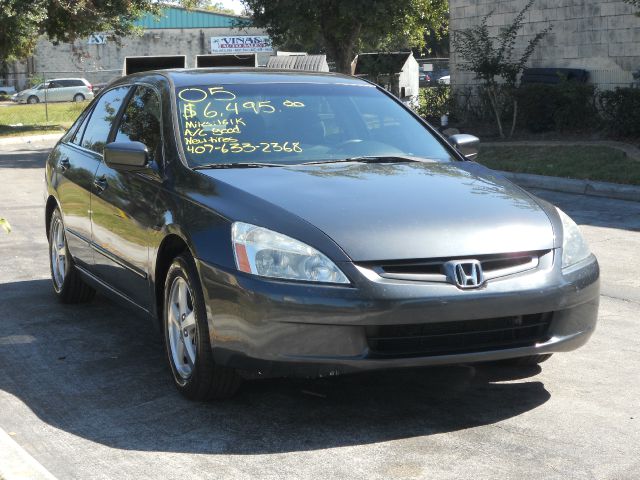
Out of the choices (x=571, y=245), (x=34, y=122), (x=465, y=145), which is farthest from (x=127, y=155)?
(x=34, y=122)

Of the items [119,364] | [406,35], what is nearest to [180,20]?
[406,35]

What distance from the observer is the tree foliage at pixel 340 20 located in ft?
86.5

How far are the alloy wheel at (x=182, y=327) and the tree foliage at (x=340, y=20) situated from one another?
21501 millimetres

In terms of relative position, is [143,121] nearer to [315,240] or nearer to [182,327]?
[182,327]

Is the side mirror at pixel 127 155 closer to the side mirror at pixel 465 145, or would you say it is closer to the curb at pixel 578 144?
the side mirror at pixel 465 145

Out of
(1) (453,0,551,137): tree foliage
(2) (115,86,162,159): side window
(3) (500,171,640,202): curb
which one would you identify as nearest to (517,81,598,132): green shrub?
(1) (453,0,551,137): tree foliage

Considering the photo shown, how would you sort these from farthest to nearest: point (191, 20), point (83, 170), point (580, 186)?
1. point (191, 20)
2. point (580, 186)
3. point (83, 170)

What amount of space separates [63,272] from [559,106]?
47.9 ft

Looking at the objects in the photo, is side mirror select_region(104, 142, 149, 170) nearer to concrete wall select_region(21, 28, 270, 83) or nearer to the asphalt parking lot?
the asphalt parking lot

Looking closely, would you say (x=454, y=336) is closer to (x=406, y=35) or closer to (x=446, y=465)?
(x=446, y=465)

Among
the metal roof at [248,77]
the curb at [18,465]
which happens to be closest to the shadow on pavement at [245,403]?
the curb at [18,465]

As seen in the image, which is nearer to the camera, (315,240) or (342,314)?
(342,314)

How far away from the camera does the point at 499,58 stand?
21.4m

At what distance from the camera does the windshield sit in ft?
18.9
